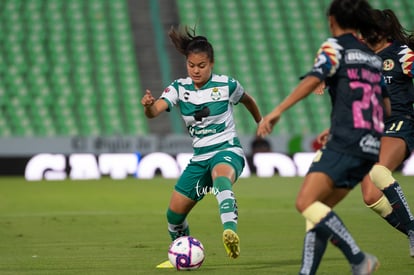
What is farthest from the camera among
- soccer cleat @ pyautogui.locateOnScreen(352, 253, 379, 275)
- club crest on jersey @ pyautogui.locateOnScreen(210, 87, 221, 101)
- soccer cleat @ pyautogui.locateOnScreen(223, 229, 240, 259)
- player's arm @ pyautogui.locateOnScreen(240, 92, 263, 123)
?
player's arm @ pyautogui.locateOnScreen(240, 92, 263, 123)

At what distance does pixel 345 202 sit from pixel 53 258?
8620 mm

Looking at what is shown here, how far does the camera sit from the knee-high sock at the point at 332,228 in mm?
6355

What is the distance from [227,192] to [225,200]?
73 mm

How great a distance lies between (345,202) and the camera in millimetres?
16969

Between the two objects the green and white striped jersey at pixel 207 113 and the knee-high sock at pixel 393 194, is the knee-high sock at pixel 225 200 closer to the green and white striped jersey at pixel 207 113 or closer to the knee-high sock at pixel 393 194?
the green and white striped jersey at pixel 207 113

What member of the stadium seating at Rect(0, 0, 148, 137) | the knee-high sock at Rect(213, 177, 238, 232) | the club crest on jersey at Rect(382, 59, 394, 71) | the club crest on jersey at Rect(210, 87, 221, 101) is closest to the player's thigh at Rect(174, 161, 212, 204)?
the knee-high sock at Rect(213, 177, 238, 232)

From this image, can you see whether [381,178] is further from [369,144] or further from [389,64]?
[369,144]

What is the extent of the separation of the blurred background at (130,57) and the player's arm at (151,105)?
1700 cm

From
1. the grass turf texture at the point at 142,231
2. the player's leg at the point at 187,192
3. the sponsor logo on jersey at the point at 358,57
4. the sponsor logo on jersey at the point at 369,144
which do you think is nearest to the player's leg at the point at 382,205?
the grass turf texture at the point at 142,231

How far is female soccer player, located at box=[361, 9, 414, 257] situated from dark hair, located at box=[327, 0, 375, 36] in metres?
2.30

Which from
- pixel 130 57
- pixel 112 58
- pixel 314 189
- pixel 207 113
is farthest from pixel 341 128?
pixel 130 57

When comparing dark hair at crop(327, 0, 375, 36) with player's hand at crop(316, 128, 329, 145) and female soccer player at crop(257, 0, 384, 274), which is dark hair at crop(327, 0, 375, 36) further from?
player's hand at crop(316, 128, 329, 145)

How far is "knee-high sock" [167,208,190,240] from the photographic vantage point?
29.4ft

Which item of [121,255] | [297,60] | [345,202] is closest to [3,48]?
[297,60]
